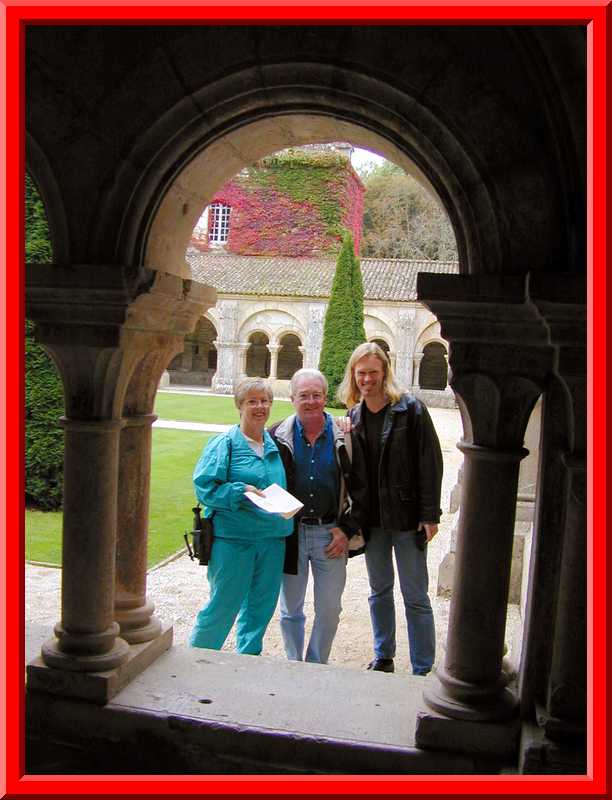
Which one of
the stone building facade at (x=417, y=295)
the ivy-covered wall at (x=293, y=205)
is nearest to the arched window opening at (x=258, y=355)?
the ivy-covered wall at (x=293, y=205)

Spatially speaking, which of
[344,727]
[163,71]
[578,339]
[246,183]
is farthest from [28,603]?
[246,183]

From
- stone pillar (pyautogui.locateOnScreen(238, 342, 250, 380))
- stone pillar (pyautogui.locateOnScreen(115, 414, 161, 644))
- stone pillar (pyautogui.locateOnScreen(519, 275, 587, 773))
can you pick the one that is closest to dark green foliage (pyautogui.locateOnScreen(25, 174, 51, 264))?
stone pillar (pyautogui.locateOnScreen(115, 414, 161, 644))

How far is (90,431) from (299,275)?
27418 mm

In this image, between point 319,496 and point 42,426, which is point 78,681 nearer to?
point 319,496

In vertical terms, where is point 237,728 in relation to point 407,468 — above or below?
below

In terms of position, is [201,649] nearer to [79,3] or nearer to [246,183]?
[79,3]

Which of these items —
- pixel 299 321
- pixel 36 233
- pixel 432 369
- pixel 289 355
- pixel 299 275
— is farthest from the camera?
pixel 289 355

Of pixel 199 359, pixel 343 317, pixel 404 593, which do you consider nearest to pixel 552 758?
pixel 404 593

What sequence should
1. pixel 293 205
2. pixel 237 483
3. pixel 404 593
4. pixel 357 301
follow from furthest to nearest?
pixel 293 205 < pixel 357 301 < pixel 404 593 < pixel 237 483

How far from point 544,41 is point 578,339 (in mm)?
951

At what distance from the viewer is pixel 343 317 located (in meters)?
25.3

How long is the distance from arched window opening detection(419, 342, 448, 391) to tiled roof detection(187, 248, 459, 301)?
103 inches

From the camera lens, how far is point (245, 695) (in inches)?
117

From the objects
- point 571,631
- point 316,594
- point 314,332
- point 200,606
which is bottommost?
point 200,606
